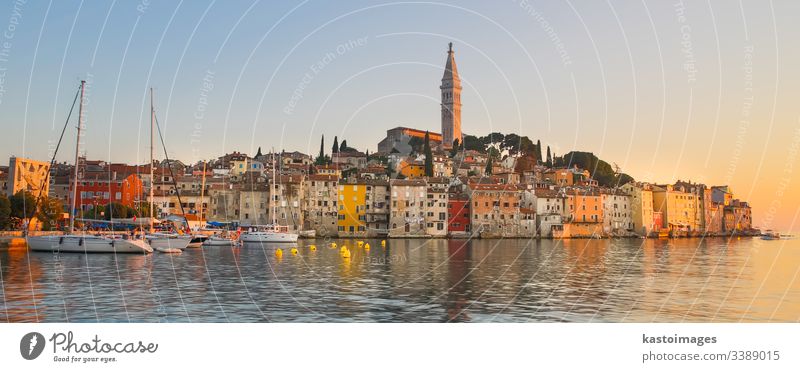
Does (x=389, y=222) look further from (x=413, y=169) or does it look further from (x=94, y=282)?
(x=94, y=282)

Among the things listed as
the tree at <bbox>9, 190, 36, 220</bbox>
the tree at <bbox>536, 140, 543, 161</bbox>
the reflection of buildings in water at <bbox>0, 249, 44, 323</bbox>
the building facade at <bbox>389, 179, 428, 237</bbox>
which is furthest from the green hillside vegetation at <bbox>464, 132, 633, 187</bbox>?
the reflection of buildings in water at <bbox>0, 249, 44, 323</bbox>

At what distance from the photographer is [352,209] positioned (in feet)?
280

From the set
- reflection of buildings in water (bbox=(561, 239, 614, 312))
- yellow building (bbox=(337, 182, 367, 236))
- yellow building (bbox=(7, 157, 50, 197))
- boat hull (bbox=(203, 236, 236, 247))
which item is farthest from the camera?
yellow building (bbox=(337, 182, 367, 236))

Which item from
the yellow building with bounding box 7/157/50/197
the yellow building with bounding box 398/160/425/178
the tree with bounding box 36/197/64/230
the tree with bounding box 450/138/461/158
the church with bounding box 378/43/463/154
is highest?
the church with bounding box 378/43/463/154

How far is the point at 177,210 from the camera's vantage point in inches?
3167

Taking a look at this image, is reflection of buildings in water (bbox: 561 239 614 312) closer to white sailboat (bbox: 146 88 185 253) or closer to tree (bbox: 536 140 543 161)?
white sailboat (bbox: 146 88 185 253)

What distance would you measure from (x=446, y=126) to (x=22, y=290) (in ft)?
413

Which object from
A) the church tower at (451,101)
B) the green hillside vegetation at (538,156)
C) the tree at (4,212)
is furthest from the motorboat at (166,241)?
the church tower at (451,101)

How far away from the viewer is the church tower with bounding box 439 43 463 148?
143 meters

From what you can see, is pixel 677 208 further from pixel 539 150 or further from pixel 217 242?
pixel 217 242

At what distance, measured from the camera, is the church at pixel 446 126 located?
5290 inches

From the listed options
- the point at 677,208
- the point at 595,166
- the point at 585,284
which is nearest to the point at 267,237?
the point at 585,284

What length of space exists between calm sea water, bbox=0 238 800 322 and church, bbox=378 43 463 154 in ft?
318
